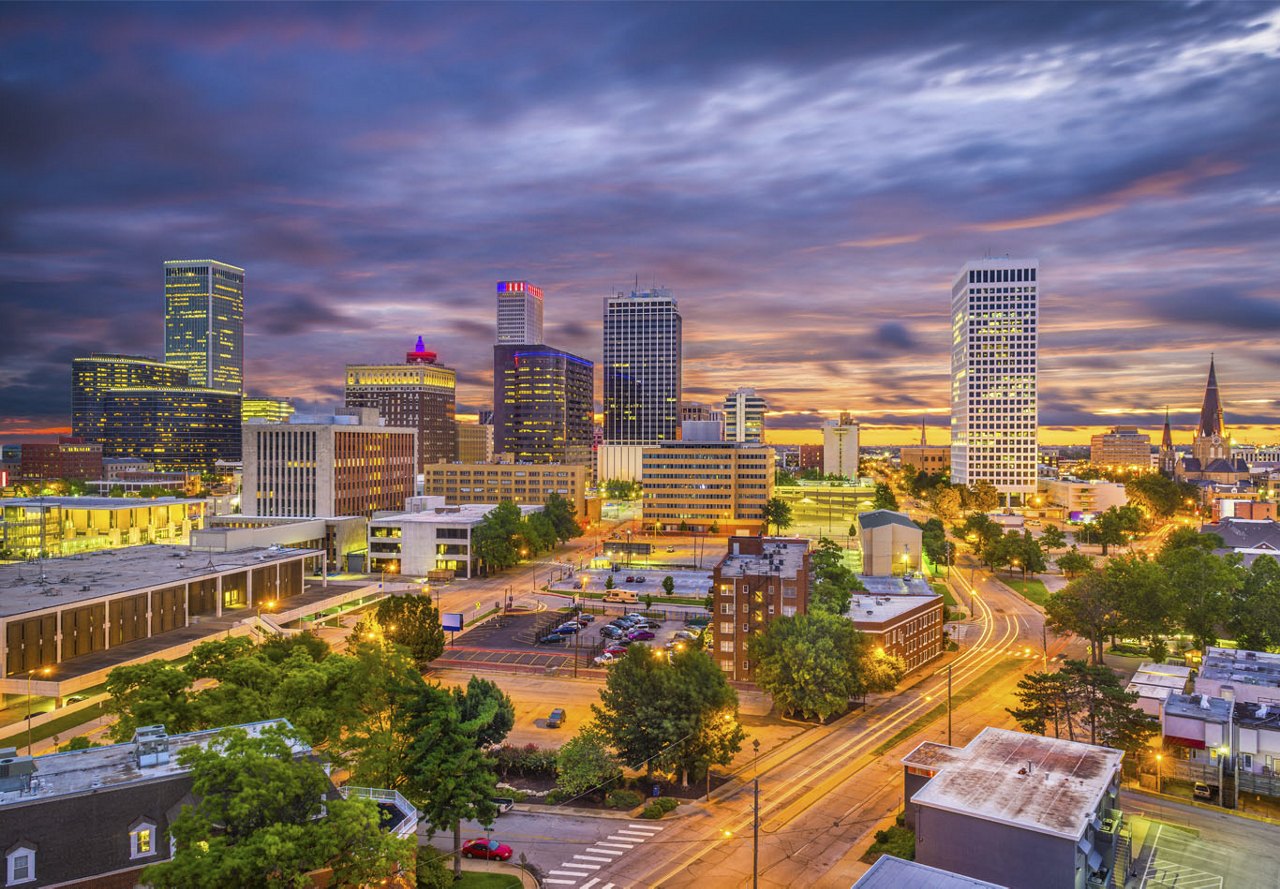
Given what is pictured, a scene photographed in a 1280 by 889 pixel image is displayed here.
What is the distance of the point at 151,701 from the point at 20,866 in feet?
43.4

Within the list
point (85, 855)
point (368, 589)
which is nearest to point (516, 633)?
point (368, 589)

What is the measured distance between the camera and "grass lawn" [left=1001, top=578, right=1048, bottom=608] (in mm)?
125562

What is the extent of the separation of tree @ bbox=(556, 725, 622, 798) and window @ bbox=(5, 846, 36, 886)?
30.7 meters

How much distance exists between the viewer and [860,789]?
56.1m

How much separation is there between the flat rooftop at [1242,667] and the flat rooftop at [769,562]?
119ft

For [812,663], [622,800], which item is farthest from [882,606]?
[622,800]

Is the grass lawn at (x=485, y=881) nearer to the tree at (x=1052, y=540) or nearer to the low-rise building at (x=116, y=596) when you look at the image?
the low-rise building at (x=116, y=596)

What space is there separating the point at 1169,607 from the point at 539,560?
10730cm

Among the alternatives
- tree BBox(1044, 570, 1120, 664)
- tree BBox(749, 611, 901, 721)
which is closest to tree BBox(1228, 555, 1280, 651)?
tree BBox(1044, 570, 1120, 664)

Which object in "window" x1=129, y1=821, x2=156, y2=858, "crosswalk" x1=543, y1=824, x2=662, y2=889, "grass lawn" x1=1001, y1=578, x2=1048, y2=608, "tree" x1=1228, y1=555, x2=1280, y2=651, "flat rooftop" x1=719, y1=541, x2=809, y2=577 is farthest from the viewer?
"grass lawn" x1=1001, y1=578, x2=1048, y2=608

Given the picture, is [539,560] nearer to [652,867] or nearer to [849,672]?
[849,672]

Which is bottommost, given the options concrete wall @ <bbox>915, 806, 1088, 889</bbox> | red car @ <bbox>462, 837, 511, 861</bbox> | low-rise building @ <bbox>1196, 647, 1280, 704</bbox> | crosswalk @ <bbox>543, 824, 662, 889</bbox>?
crosswalk @ <bbox>543, 824, 662, 889</bbox>

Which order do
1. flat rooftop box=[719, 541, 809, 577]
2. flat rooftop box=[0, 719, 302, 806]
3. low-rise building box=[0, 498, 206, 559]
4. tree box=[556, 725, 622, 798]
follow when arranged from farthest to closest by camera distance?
low-rise building box=[0, 498, 206, 559] → flat rooftop box=[719, 541, 809, 577] → tree box=[556, 725, 622, 798] → flat rooftop box=[0, 719, 302, 806]

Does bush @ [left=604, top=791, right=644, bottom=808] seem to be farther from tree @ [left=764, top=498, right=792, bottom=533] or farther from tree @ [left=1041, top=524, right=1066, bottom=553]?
tree @ [left=764, top=498, right=792, bottom=533]
